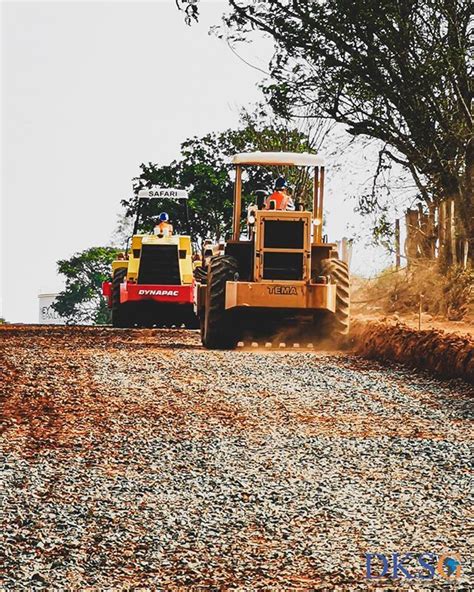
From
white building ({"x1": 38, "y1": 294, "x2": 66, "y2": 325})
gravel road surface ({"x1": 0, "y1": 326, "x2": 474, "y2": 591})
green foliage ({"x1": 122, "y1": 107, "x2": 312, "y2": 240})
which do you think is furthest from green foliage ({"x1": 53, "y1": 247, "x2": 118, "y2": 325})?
gravel road surface ({"x1": 0, "y1": 326, "x2": 474, "y2": 591})

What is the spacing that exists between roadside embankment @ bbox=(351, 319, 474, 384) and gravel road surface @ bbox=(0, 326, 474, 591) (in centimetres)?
58

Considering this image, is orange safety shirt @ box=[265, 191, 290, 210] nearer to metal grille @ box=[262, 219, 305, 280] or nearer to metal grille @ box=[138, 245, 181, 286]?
metal grille @ box=[262, 219, 305, 280]

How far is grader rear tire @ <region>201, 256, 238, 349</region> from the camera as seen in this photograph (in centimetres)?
2053

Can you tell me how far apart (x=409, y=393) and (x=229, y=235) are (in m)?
8.71

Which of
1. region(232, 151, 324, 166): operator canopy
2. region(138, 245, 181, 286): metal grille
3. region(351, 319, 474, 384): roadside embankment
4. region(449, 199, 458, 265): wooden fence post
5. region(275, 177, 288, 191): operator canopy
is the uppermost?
region(232, 151, 324, 166): operator canopy

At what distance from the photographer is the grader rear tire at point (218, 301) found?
20.5 meters

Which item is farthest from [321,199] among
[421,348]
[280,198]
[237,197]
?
[421,348]

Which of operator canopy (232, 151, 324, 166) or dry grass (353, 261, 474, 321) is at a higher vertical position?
operator canopy (232, 151, 324, 166)

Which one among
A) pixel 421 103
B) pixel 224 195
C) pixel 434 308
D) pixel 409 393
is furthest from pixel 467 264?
pixel 224 195

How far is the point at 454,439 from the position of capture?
1058cm

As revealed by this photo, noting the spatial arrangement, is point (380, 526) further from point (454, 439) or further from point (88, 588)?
point (454, 439)

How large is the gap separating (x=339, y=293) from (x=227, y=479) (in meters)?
12.5

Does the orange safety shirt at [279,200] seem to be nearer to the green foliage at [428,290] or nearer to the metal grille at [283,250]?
the metal grille at [283,250]

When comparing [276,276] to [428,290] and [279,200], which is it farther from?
[428,290]
